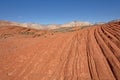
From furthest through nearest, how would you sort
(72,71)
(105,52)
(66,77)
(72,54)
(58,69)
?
(72,54) < (105,52) < (58,69) < (72,71) < (66,77)

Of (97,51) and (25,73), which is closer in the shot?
(25,73)

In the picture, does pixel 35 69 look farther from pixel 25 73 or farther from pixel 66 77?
pixel 66 77

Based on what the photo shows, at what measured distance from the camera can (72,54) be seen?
1001cm

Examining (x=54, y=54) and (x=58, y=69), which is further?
(x=54, y=54)

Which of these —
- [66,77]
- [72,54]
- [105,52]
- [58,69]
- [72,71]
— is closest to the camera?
[66,77]

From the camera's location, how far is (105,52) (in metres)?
9.23

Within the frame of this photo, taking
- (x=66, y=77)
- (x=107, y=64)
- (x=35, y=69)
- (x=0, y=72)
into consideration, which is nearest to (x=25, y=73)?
(x=35, y=69)

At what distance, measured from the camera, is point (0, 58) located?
10.5m

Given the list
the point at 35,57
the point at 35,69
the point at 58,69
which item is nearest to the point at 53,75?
the point at 58,69

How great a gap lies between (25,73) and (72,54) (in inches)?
129

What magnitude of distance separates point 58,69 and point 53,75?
63 centimetres

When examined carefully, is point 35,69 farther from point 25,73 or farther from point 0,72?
point 0,72

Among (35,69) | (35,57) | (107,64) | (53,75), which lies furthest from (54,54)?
(107,64)

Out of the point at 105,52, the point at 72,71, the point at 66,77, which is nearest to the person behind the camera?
the point at 66,77
